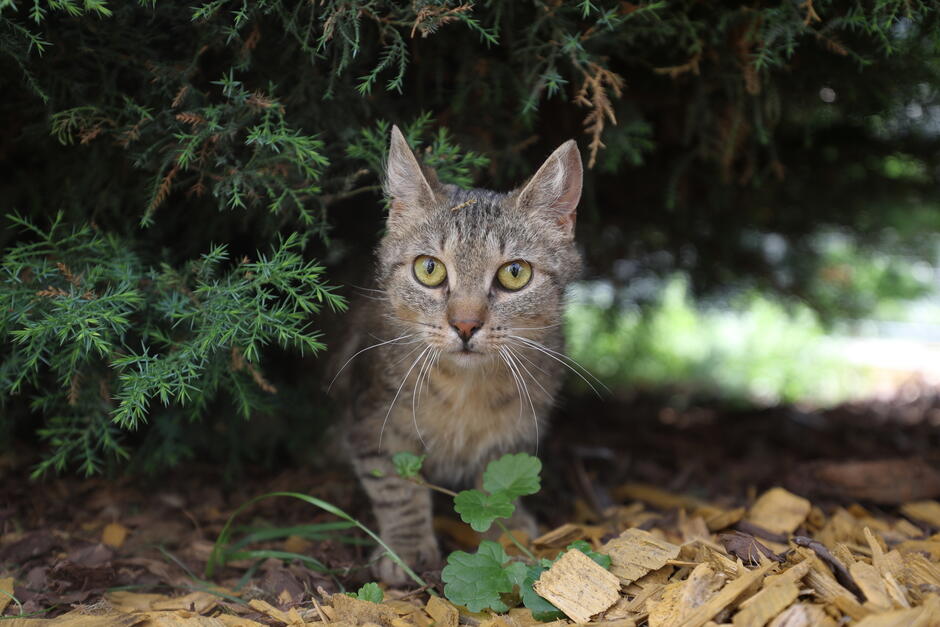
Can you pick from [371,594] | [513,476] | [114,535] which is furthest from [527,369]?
[114,535]

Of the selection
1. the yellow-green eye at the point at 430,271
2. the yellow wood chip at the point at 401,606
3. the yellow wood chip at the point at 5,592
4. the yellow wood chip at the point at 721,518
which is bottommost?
the yellow wood chip at the point at 5,592

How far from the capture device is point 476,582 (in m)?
2.35

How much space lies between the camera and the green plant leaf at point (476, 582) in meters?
2.33

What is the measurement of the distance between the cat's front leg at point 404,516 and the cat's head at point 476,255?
0.64 m

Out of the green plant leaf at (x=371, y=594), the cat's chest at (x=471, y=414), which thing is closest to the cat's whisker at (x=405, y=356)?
the cat's chest at (x=471, y=414)

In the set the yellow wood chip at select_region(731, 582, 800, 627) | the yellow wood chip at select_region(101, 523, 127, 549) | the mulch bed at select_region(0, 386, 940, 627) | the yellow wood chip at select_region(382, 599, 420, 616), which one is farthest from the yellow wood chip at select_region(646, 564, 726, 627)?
the yellow wood chip at select_region(101, 523, 127, 549)

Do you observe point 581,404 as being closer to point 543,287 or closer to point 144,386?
point 543,287

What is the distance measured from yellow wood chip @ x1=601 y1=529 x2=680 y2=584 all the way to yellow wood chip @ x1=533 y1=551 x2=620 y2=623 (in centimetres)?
8

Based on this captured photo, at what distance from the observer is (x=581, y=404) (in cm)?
545

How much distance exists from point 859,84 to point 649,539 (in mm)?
2232

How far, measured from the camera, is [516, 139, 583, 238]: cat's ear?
2.78 metres

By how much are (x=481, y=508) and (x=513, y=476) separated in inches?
7.0

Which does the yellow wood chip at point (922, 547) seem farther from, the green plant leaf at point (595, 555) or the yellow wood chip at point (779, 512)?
the green plant leaf at point (595, 555)

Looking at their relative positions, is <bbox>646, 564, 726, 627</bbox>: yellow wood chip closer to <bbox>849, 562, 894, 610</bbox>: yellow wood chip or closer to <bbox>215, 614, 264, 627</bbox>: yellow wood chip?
<bbox>849, 562, 894, 610</bbox>: yellow wood chip
